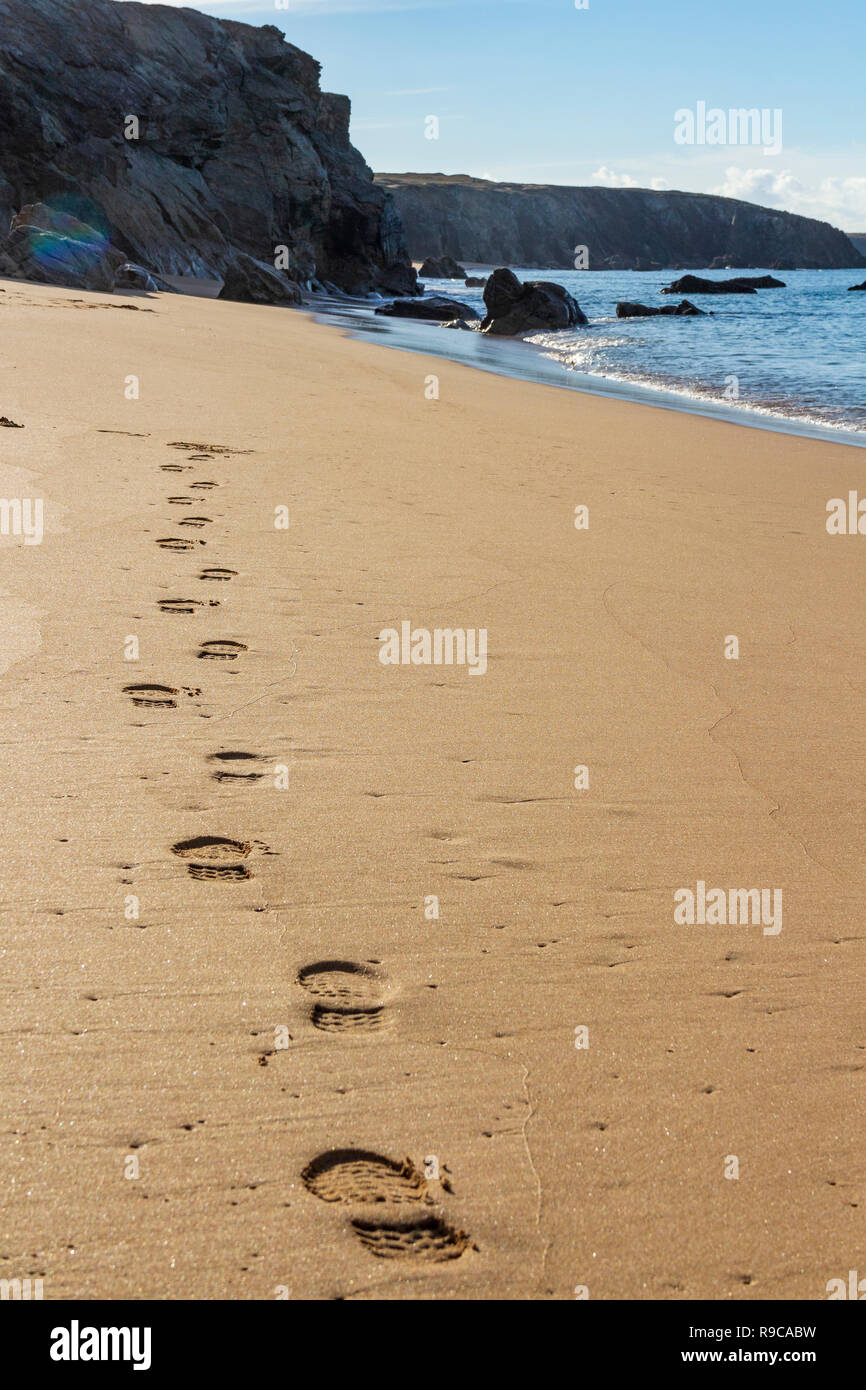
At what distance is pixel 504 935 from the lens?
2672 mm

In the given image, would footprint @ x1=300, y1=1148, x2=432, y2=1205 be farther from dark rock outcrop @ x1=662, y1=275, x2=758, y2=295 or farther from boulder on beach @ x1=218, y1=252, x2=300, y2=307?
dark rock outcrop @ x1=662, y1=275, x2=758, y2=295

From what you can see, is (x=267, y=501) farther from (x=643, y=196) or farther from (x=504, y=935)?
(x=643, y=196)

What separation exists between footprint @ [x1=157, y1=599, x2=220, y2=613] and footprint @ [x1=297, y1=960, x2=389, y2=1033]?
241 centimetres

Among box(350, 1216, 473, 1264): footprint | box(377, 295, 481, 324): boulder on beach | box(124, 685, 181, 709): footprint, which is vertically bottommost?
box(350, 1216, 473, 1264): footprint

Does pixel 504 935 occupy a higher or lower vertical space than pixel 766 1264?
higher

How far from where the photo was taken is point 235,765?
3.35m

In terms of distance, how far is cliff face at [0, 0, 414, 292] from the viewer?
3531cm

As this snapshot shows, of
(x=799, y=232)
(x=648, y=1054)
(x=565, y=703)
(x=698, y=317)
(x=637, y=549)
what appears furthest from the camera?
(x=799, y=232)

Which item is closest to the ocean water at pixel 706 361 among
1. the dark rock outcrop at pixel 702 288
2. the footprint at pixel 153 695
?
the footprint at pixel 153 695

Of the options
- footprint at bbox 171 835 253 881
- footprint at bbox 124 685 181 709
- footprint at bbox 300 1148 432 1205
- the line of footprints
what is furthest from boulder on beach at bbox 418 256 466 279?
footprint at bbox 300 1148 432 1205

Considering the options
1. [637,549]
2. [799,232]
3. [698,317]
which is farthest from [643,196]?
[637,549]

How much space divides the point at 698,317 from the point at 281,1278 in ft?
151

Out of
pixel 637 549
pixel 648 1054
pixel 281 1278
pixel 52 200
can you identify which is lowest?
pixel 281 1278

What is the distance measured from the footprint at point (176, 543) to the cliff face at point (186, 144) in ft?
103
